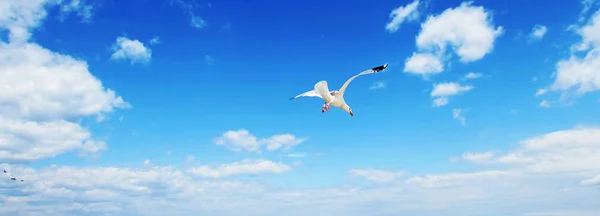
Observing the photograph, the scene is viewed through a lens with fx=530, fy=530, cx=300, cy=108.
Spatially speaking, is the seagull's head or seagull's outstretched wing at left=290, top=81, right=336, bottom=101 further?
the seagull's head

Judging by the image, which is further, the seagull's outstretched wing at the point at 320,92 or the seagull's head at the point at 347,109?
the seagull's head at the point at 347,109

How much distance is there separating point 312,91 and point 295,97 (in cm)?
156

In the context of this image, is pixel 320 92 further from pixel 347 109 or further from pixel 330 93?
pixel 347 109

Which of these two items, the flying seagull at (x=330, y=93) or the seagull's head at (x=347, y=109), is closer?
the flying seagull at (x=330, y=93)

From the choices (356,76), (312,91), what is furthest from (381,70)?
(312,91)

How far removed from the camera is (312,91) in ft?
150

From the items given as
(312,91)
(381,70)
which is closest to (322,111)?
(312,91)

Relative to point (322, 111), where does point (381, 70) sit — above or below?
above

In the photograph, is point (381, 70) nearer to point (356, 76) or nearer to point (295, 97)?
point (356, 76)

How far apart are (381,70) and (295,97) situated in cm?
780

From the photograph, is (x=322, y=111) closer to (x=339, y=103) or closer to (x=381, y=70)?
(x=339, y=103)

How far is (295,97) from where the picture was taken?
4538 centimetres

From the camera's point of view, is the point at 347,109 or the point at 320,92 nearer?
the point at 320,92

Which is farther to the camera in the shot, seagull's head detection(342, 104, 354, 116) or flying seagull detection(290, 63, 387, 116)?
seagull's head detection(342, 104, 354, 116)
